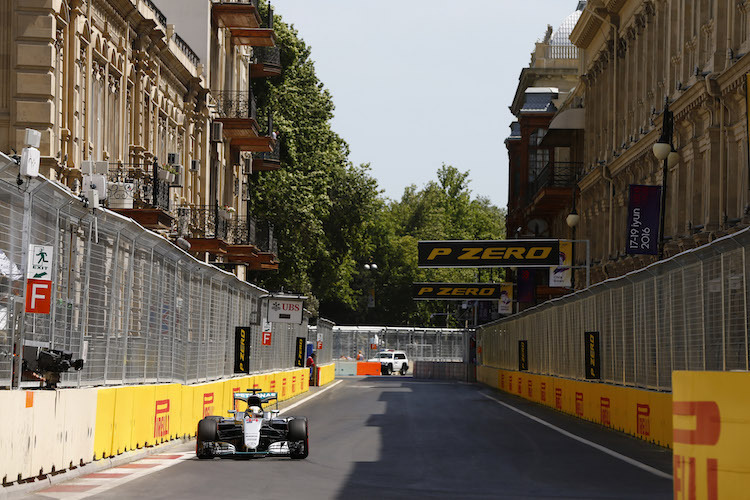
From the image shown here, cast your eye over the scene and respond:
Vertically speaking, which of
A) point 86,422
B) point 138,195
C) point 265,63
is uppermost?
point 265,63

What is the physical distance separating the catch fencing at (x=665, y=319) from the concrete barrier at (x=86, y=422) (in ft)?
23.6

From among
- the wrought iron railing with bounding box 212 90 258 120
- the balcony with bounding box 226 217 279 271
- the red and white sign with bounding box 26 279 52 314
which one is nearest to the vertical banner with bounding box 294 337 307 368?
the balcony with bounding box 226 217 279 271

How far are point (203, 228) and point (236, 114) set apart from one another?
7964 millimetres

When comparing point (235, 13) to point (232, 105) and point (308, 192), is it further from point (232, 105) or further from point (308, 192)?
point (308, 192)

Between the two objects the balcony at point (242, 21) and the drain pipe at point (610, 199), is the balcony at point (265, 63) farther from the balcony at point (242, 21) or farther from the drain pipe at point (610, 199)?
the drain pipe at point (610, 199)

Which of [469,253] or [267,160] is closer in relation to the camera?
[469,253]

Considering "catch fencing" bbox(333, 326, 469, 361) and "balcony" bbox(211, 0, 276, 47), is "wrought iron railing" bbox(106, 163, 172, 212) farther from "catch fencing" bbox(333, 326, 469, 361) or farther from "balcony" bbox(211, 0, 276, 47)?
"catch fencing" bbox(333, 326, 469, 361)

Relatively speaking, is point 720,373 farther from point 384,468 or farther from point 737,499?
point 384,468

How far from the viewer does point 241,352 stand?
1185 inches

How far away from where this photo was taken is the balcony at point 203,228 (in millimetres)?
42688

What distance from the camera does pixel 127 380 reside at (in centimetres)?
1820

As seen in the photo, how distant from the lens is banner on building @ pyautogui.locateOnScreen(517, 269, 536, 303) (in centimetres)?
6500

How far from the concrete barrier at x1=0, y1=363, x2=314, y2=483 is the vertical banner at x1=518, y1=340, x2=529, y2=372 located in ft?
73.2

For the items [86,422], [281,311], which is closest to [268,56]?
[281,311]
